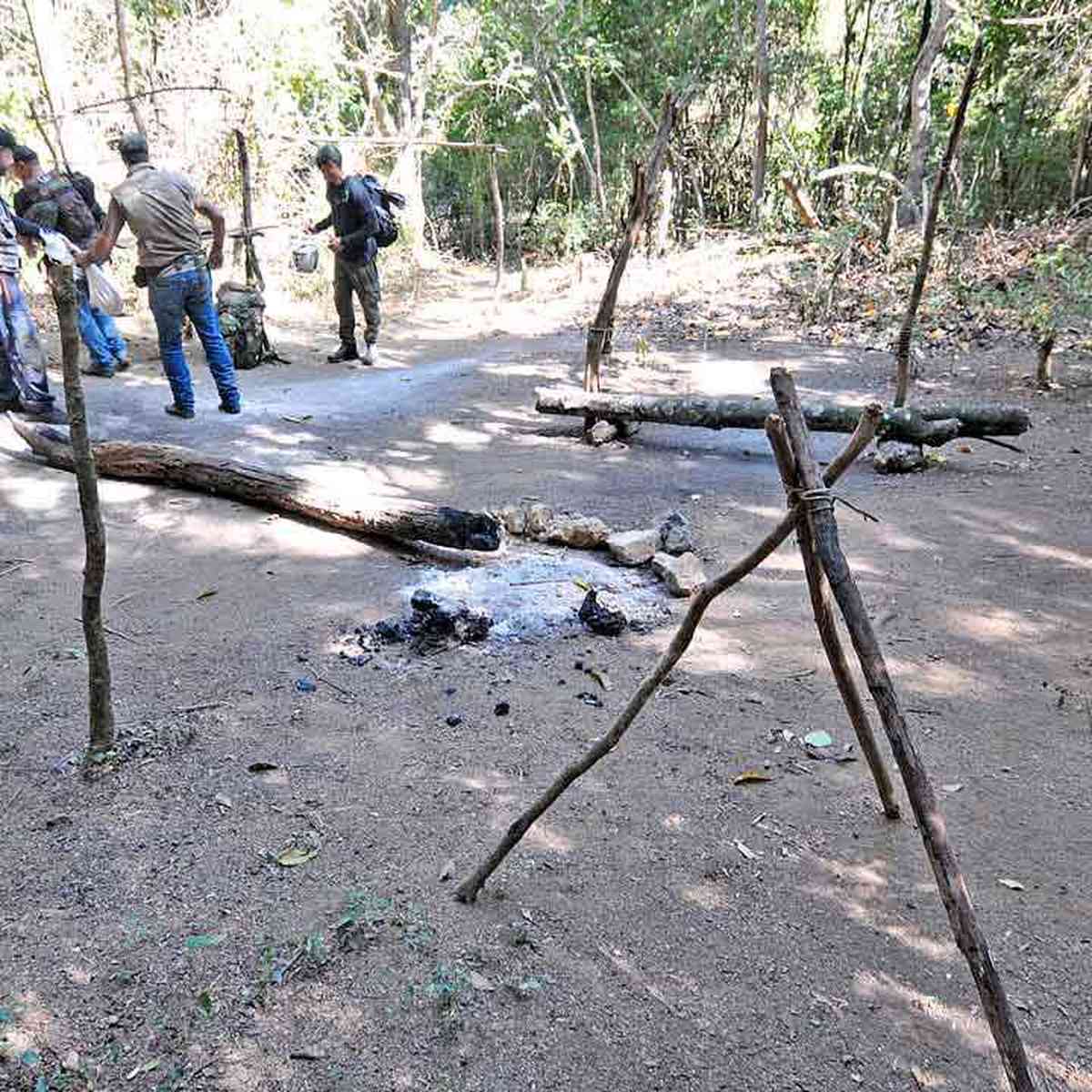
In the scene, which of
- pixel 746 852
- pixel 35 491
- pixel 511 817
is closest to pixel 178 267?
pixel 35 491

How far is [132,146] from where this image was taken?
5.94 m

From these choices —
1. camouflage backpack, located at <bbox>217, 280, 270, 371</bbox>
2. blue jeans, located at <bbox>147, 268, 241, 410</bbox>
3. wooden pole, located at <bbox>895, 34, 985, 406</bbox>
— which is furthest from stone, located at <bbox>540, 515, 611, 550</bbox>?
camouflage backpack, located at <bbox>217, 280, 270, 371</bbox>

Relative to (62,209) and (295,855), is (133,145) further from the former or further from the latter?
(295,855)

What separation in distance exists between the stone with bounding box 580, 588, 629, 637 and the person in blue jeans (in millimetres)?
4210

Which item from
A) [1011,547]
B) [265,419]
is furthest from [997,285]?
[265,419]

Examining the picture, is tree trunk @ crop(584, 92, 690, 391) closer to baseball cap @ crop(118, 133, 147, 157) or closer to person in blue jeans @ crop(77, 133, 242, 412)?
person in blue jeans @ crop(77, 133, 242, 412)

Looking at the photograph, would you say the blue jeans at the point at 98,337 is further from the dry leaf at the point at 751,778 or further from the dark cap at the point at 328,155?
the dry leaf at the point at 751,778

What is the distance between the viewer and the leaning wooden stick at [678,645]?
75.4 inches

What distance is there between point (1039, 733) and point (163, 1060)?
9.66 feet

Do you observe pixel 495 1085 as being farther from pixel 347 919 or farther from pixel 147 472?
pixel 147 472

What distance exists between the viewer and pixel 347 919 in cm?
229

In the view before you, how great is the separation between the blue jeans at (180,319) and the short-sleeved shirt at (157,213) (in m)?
0.16

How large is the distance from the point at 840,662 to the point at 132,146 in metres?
5.90

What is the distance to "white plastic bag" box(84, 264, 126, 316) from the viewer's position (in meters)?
6.97
